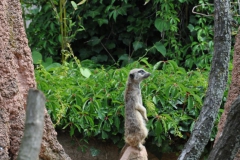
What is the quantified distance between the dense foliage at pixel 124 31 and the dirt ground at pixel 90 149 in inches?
86.2

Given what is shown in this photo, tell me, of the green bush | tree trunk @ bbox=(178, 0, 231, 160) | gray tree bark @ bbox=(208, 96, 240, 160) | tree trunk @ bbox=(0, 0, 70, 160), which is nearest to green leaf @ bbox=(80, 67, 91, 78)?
the green bush

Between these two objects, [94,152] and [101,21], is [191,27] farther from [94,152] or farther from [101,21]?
[94,152]

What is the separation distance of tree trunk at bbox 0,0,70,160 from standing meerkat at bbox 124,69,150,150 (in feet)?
2.51

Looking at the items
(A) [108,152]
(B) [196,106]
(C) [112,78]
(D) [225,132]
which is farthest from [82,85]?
(D) [225,132]

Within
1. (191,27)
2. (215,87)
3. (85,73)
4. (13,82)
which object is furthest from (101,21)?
(13,82)

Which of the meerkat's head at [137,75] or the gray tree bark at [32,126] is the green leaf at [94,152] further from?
the gray tree bark at [32,126]

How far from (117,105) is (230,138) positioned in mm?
2937

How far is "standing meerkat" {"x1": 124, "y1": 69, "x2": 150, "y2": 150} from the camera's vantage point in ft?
15.8

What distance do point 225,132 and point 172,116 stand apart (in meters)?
2.82

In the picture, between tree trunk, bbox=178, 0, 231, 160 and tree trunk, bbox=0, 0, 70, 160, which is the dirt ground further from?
tree trunk, bbox=178, 0, 231, 160

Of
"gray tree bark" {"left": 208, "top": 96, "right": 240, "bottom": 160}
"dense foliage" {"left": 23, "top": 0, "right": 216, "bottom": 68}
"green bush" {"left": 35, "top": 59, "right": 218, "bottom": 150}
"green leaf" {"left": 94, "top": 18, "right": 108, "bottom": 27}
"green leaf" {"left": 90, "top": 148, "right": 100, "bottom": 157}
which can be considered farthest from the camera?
"green leaf" {"left": 94, "top": 18, "right": 108, "bottom": 27}

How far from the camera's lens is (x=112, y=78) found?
21.6ft

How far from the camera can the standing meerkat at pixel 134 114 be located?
4824 mm

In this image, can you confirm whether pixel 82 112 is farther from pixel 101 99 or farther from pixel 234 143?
pixel 234 143
